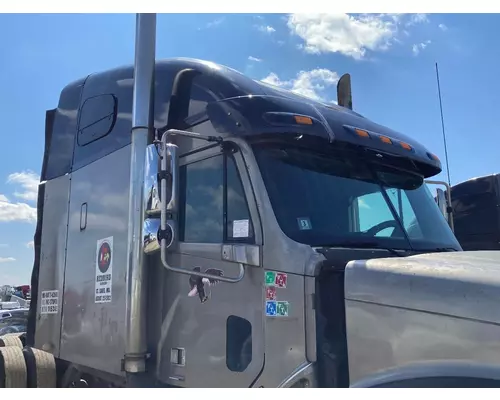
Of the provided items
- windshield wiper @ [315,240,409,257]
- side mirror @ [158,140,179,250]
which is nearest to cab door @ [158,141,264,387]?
side mirror @ [158,140,179,250]

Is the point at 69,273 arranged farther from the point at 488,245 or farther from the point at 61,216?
the point at 488,245

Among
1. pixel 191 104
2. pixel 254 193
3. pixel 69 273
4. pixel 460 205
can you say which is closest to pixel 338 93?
pixel 460 205

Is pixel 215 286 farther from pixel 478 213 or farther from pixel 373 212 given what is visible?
pixel 478 213

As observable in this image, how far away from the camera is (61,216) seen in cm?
450

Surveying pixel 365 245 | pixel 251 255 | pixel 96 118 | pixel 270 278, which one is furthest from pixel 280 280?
pixel 96 118

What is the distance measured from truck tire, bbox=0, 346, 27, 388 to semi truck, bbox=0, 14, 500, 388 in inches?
0.4

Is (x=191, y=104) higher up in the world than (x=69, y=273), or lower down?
higher up

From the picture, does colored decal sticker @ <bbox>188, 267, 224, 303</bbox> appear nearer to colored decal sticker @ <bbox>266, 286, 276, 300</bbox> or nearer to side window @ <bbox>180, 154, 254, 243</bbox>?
side window @ <bbox>180, 154, 254, 243</bbox>

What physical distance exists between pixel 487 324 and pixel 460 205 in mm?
3955

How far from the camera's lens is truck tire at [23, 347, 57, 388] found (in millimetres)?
4027

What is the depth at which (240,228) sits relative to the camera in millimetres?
2949

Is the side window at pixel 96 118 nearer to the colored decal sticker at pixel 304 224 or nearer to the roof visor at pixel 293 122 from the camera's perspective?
the roof visor at pixel 293 122

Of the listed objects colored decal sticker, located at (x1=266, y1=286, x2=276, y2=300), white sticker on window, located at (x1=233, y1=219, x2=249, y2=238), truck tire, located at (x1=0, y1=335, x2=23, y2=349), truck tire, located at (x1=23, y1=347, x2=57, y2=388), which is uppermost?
white sticker on window, located at (x1=233, y1=219, x2=249, y2=238)

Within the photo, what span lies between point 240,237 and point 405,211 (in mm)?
1179
